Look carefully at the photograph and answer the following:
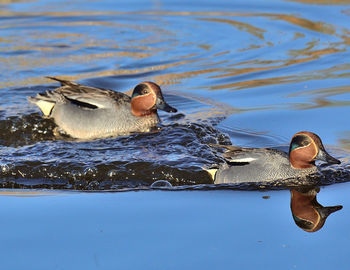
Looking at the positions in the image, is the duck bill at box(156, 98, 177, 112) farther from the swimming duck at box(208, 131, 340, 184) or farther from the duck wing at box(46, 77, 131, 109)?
the swimming duck at box(208, 131, 340, 184)

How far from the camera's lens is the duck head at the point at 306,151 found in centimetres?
644

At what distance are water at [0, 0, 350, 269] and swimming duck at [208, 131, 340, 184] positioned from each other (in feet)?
0.83

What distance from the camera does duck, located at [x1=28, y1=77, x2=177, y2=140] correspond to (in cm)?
870

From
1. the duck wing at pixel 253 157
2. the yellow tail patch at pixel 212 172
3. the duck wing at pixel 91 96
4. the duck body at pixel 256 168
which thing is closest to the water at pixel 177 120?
the yellow tail patch at pixel 212 172

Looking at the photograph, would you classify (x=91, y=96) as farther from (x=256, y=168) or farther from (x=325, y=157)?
(x=325, y=157)

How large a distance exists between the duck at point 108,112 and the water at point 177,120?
0.26 meters

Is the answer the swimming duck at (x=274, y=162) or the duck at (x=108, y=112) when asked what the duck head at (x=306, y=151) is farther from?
the duck at (x=108, y=112)

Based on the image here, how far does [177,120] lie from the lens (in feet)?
29.6

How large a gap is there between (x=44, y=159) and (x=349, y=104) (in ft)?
12.8

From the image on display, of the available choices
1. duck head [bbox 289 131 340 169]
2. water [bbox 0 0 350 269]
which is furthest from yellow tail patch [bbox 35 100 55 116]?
duck head [bbox 289 131 340 169]

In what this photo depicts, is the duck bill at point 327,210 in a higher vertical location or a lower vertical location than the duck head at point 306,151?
lower

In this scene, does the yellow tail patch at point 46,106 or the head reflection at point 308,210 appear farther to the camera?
the yellow tail patch at point 46,106

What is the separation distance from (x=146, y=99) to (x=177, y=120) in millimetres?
511

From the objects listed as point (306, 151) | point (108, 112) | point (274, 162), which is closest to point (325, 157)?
point (306, 151)
